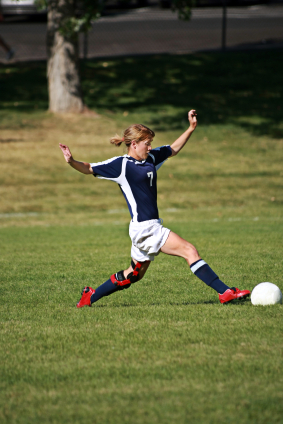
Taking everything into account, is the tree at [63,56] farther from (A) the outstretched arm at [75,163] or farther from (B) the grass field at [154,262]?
(A) the outstretched arm at [75,163]

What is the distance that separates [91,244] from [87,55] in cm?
1816

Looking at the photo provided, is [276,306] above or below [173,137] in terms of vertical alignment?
above

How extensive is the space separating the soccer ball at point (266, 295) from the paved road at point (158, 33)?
22.6 meters

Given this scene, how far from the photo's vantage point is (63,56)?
20.2m

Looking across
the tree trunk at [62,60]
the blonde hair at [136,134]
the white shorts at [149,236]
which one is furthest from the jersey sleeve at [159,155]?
the tree trunk at [62,60]

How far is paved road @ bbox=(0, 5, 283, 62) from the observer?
90.1ft

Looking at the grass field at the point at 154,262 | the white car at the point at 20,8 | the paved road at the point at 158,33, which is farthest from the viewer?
the white car at the point at 20,8

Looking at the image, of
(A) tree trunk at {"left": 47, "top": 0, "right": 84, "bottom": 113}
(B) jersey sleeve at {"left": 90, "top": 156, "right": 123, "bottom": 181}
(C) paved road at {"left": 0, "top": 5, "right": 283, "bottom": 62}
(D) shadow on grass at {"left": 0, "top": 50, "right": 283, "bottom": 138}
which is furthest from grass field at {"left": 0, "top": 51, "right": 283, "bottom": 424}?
(C) paved road at {"left": 0, "top": 5, "right": 283, "bottom": 62}

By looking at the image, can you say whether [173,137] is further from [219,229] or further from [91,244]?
[91,244]

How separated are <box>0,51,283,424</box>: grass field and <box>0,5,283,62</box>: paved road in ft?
8.41

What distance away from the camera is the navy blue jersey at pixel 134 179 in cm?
553

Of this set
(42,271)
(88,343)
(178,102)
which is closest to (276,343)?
(88,343)

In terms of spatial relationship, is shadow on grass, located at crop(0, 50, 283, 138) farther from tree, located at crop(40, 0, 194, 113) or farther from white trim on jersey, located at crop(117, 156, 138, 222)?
white trim on jersey, located at crop(117, 156, 138, 222)

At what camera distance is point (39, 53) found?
87.4ft
